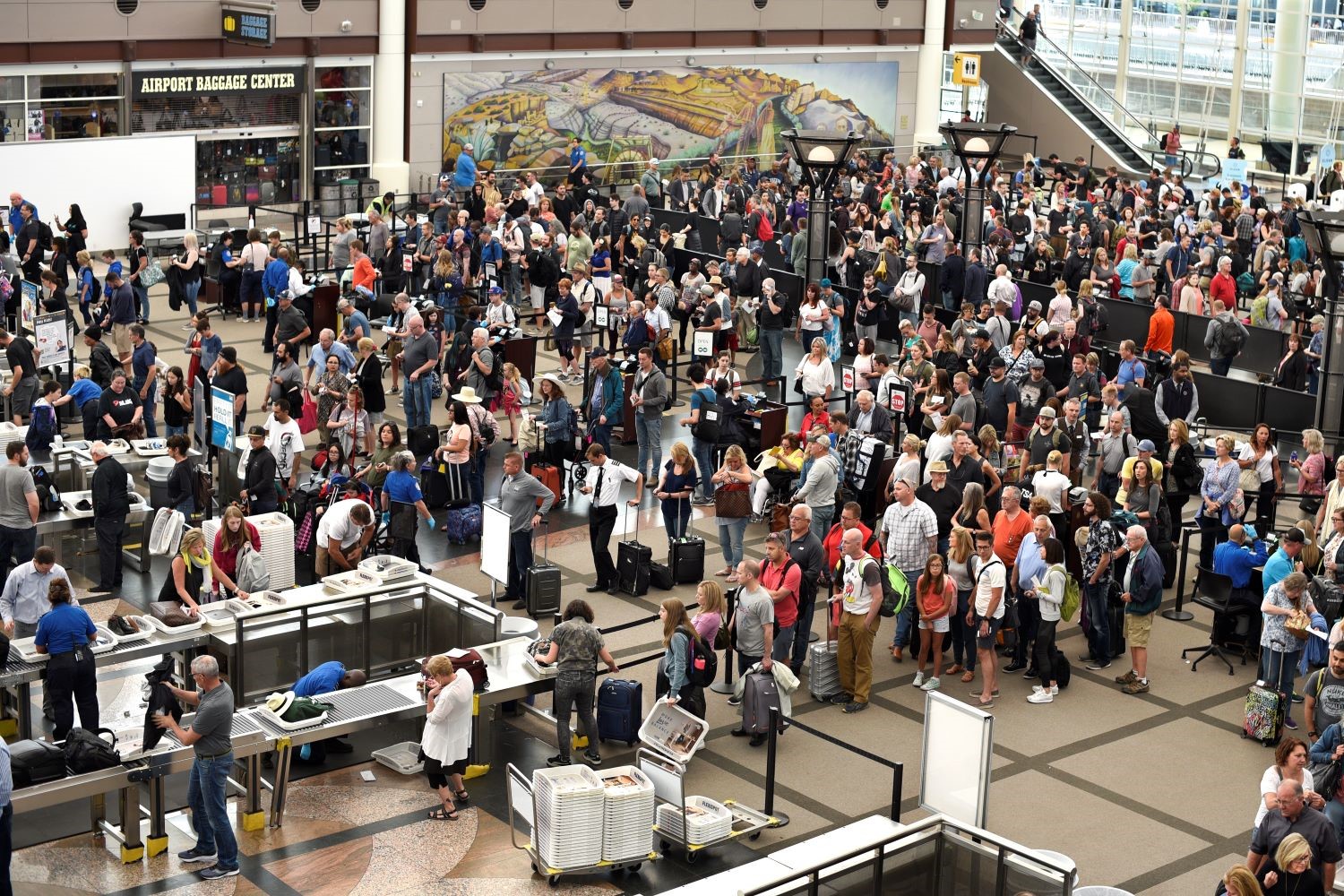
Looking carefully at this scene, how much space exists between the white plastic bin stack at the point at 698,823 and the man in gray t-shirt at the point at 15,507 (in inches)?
286

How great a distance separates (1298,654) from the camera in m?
14.5

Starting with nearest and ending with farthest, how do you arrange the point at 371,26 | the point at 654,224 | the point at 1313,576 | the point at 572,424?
the point at 1313,576, the point at 572,424, the point at 654,224, the point at 371,26

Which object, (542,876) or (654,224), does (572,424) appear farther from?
(654,224)

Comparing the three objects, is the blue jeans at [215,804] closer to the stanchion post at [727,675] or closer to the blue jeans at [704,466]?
→ the stanchion post at [727,675]

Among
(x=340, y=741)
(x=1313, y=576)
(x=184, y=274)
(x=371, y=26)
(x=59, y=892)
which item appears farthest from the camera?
(x=371, y=26)

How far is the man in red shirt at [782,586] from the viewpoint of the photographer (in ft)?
47.4

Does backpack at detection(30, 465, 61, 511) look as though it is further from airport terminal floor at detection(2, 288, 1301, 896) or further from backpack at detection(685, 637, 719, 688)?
backpack at detection(685, 637, 719, 688)

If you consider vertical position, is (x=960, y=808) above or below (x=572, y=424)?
below

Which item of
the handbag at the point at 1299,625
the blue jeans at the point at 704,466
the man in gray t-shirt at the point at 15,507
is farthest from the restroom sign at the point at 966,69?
the man in gray t-shirt at the point at 15,507

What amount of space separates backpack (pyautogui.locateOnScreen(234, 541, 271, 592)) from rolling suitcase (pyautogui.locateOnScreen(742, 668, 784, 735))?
14.6 ft

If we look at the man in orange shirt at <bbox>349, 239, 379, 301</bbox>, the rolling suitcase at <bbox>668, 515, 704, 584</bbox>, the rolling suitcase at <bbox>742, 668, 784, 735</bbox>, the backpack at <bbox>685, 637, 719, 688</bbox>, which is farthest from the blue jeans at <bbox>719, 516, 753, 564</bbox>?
the man in orange shirt at <bbox>349, 239, 379, 301</bbox>

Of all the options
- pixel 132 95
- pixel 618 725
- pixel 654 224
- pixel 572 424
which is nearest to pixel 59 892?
pixel 618 725

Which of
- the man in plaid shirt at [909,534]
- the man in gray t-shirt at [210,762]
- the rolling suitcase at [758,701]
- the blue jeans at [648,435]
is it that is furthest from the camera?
the blue jeans at [648,435]

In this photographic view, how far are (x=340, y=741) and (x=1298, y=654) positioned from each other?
778 cm
